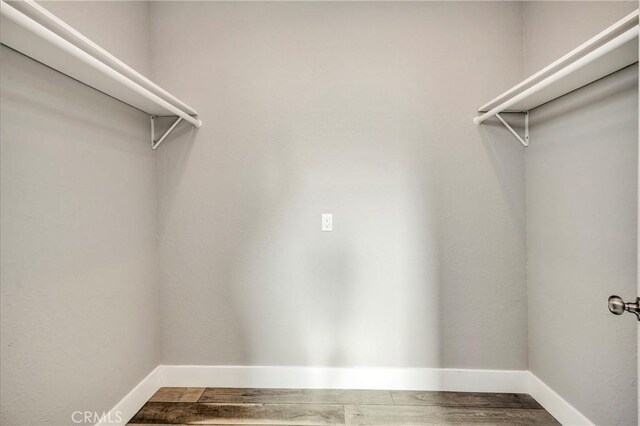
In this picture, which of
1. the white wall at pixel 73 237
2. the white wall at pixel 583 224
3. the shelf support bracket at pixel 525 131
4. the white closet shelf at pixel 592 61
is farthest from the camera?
the shelf support bracket at pixel 525 131

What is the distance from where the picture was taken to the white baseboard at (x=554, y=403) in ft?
5.11

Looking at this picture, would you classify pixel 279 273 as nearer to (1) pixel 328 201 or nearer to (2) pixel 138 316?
(1) pixel 328 201

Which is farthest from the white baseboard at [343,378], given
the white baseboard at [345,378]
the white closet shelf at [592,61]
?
the white closet shelf at [592,61]

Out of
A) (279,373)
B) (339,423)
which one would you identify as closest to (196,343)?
(279,373)

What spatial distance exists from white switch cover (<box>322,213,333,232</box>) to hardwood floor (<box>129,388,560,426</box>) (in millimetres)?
977

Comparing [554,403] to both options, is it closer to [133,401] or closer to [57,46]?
[133,401]

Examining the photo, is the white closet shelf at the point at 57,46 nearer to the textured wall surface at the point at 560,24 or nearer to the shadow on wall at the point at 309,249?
the shadow on wall at the point at 309,249

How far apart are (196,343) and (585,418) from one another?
6.81 feet

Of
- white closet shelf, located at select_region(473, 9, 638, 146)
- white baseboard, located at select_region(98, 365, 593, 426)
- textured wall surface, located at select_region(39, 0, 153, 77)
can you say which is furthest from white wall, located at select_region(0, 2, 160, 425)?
white closet shelf, located at select_region(473, 9, 638, 146)

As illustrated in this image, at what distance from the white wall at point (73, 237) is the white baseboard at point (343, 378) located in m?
0.21

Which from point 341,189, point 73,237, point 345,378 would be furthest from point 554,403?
point 73,237

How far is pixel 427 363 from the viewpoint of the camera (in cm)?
197

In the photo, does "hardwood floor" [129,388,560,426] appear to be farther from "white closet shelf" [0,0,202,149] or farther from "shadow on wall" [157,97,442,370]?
"white closet shelf" [0,0,202,149]

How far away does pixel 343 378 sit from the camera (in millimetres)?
1977
